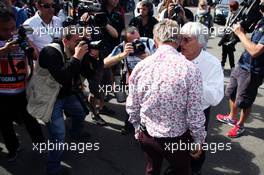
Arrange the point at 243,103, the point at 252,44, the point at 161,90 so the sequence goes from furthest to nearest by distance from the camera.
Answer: the point at 243,103 < the point at 252,44 < the point at 161,90

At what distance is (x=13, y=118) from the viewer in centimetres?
375

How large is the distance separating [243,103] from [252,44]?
36.8 inches

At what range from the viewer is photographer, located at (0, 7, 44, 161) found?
10.9 ft

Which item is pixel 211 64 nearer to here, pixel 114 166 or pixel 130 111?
pixel 130 111

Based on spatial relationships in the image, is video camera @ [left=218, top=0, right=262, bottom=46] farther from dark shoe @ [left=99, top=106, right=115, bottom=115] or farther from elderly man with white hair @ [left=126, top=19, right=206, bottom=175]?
dark shoe @ [left=99, top=106, right=115, bottom=115]

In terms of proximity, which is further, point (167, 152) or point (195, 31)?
point (195, 31)

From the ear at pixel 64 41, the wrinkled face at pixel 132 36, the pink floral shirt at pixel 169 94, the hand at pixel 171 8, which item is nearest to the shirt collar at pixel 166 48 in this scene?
the pink floral shirt at pixel 169 94

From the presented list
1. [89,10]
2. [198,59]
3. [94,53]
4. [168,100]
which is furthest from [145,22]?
[168,100]

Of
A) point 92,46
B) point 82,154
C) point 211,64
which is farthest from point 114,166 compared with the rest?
point 211,64

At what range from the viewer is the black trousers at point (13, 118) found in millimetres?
3598

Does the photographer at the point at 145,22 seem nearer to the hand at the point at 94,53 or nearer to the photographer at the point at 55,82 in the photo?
the hand at the point at 94,53

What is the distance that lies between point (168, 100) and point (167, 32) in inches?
19.7

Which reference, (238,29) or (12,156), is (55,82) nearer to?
(12,156)

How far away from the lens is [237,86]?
4562mm
